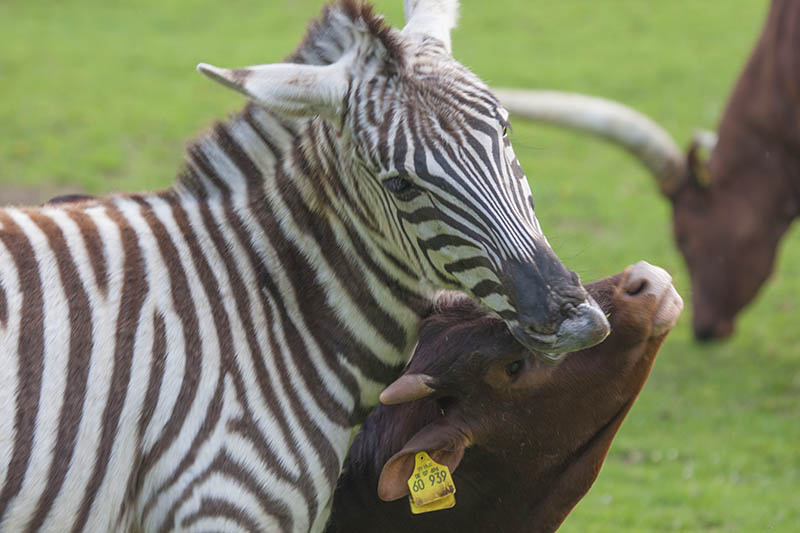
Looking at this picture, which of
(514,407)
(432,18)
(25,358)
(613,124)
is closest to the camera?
(25,358)

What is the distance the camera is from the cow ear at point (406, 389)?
3482 millimetres

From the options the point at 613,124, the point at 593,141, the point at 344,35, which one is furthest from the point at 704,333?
the point at 344,35

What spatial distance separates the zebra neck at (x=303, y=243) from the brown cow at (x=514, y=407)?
0.73 feet

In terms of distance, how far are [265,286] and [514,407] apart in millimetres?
1035

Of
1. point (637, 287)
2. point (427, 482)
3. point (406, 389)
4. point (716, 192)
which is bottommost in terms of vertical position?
point (716, 192)

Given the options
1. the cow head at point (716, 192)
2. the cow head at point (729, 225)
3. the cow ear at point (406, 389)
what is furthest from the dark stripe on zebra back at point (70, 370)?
the cow head at point (729, 225)

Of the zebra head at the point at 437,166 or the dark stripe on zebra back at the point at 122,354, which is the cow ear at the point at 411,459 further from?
the dark stripe on zebra back at the point at 122,354

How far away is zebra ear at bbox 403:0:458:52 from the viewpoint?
347cm

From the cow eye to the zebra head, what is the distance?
49cm

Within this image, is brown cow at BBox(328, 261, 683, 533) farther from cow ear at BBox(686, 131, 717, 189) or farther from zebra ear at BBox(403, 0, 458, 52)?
cow ear at BBox(686, 131, 717, 189)

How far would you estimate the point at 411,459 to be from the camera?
11.9 ft

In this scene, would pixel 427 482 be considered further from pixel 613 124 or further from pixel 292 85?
pixel 613 124

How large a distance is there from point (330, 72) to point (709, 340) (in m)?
7.84

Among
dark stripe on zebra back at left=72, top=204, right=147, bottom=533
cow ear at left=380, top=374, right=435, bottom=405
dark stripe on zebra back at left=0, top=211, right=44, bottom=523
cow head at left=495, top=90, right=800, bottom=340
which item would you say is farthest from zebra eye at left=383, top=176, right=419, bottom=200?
cow head at left=495, top=90, right=800, bottom=340
